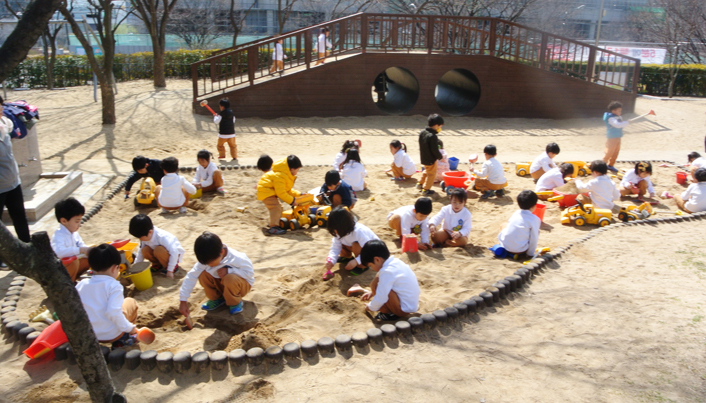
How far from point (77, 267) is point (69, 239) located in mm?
295

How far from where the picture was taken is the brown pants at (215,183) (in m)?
8.57

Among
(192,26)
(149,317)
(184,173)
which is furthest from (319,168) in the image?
(192,26)

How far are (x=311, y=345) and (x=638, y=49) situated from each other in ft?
101

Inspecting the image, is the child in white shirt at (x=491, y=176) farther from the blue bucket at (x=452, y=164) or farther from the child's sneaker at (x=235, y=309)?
the child's sneaker at (x=235, y=309)

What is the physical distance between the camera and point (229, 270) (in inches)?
182

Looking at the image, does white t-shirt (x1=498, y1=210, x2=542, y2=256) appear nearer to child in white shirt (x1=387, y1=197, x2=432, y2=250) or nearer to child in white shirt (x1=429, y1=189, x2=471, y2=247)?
child in white shirt (x1=429, y1=189, x2=471, y2=247)

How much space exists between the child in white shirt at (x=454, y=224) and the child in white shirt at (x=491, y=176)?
242 cm

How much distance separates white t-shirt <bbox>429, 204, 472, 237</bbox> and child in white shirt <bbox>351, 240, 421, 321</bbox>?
2.08 m

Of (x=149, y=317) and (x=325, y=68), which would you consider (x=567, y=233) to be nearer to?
(x=149, y=317)

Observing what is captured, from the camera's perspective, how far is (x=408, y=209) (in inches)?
253

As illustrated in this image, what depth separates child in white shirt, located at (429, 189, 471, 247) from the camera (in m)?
6.32

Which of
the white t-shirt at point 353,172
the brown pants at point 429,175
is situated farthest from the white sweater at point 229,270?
the brown pants at point 429,175

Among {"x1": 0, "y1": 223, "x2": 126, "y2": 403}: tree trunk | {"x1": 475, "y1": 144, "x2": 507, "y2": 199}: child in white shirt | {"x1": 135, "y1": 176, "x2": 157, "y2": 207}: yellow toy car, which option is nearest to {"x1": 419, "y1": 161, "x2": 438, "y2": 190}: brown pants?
{"x1": 475, "y1": 144, "x2": 507, "y2": 199}: child in white shirt

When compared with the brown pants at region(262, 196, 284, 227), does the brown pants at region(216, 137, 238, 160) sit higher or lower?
higher
